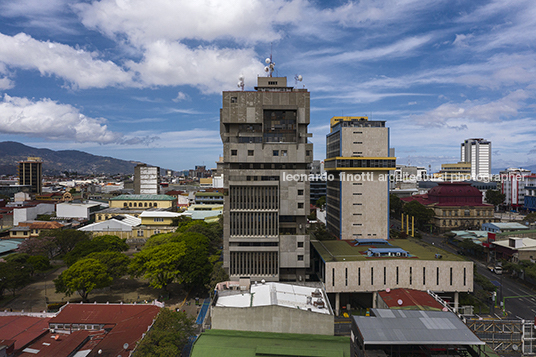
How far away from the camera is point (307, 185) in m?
62.7

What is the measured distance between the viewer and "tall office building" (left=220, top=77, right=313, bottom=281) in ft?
202

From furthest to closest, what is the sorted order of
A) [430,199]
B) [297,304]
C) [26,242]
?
[430,199] → [26,242] → [297,304]

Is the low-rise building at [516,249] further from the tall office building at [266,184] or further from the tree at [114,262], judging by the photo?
the tree at [114,262]

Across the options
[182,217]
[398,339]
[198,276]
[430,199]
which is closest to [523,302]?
[398,339]

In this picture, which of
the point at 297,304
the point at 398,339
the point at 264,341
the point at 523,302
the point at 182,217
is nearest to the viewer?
the point at 398,339

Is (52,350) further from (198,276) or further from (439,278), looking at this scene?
(439,278)

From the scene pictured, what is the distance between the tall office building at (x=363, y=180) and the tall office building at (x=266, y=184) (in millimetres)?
24776

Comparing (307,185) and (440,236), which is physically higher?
(307,185)

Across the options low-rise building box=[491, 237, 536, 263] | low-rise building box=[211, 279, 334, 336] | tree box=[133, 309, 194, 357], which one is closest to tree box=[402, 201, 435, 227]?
low-rise building box=[491, 237, 536, 263]

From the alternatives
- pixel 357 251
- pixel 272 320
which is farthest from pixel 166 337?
pixel 357 251

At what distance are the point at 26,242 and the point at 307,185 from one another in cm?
8291

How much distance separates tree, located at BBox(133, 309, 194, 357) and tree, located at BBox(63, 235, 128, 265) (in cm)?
4599

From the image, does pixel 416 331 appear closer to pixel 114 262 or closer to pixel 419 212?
pixel 114 262

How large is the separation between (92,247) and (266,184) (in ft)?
171
